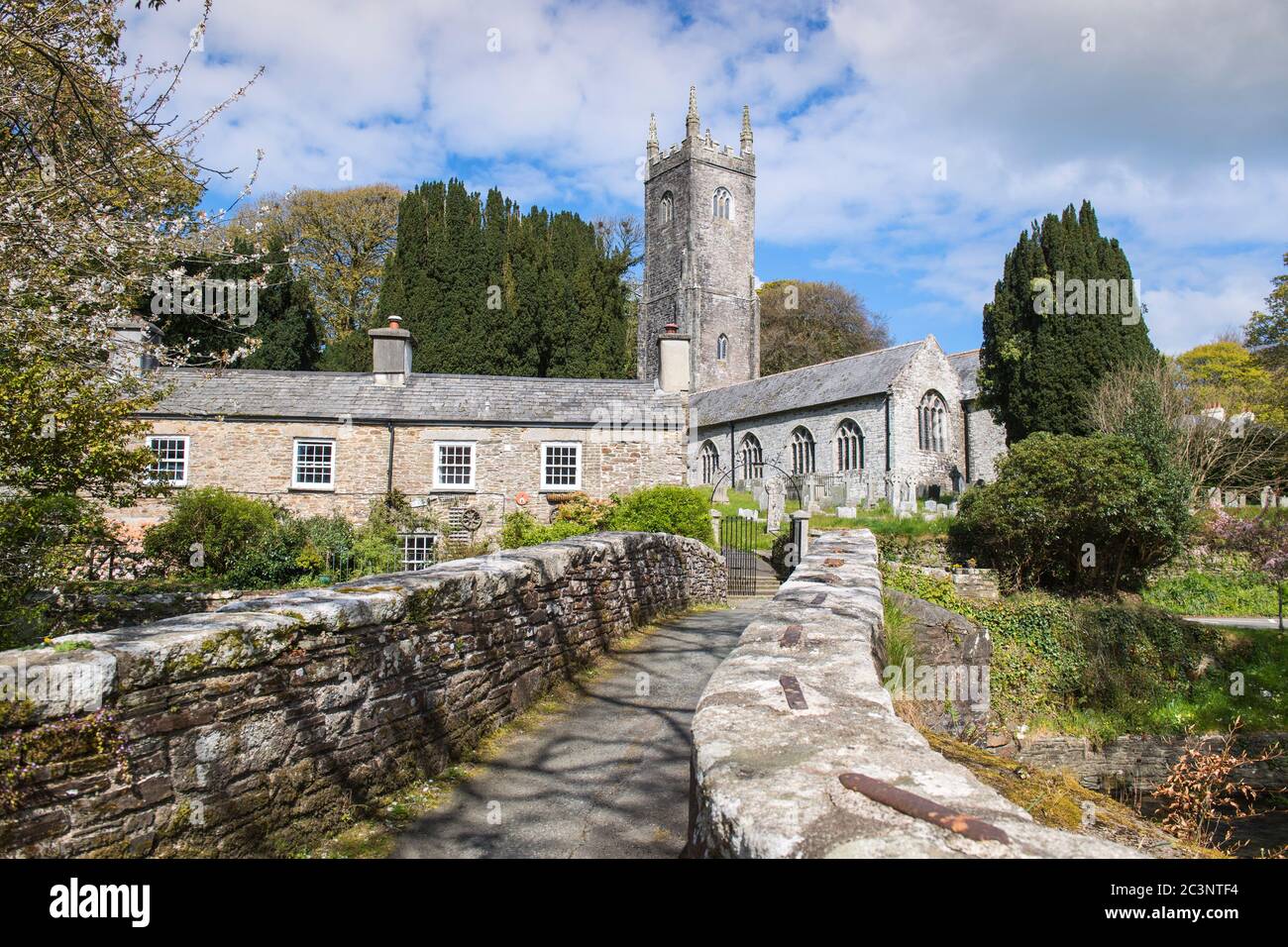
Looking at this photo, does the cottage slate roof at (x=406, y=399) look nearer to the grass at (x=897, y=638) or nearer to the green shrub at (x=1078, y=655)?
the green shrub at (x=1078, y=655)

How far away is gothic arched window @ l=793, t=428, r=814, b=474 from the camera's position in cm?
3897

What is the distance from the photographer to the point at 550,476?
70.1ft

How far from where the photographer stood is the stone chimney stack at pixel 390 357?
22.2m

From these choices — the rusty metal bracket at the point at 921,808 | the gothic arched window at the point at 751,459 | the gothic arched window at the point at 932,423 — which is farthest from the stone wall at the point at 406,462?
the gothic arched window at the point at 751,459

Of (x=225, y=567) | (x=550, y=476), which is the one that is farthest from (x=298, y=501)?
(x=550, y=476)

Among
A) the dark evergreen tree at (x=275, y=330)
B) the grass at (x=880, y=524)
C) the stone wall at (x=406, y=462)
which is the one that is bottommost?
the grass at (x=880, y=524)

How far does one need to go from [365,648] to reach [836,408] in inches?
1402

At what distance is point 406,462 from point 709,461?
86.1 ft

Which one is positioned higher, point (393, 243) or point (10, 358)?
point (393, 243)

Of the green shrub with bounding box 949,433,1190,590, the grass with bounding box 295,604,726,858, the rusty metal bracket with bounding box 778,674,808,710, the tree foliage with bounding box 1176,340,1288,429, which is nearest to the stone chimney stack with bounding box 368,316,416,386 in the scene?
the green shrub with bounding box 949,433,1190,590

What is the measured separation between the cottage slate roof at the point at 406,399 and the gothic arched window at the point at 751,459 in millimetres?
19821

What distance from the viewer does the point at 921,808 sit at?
1931 millimetres

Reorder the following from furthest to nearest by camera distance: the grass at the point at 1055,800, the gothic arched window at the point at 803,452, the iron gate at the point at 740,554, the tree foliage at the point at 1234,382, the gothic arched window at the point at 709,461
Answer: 1. the gothic arched window at the point at 709,461
2. the gothic arched window at the point at 803,452
3. the tree foliage at the point at 1234,382
4. the iron gate at the point at 740,554
5. the grass at the point at 1055,800
